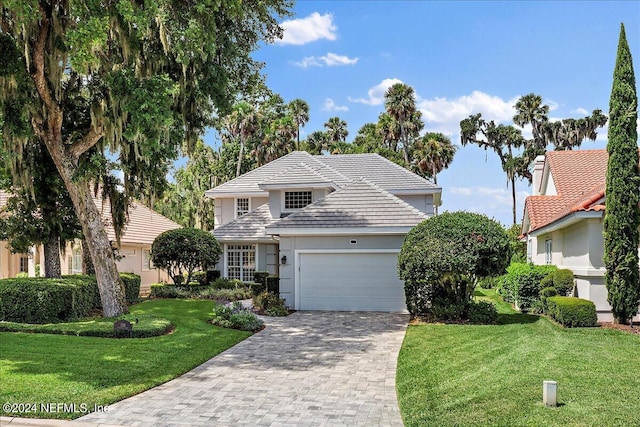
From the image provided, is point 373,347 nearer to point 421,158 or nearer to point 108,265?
point 108,265

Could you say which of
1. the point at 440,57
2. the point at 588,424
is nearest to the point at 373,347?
the point at 588,424

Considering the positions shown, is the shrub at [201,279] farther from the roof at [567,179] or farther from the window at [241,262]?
the roof at [567,179]

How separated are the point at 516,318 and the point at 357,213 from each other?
6162mm

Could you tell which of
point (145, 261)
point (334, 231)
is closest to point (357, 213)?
point (334, 231)

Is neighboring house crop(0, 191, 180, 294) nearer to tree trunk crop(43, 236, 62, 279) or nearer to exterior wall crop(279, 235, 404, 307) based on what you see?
tree trunk crop(43, 236, 62, 279)

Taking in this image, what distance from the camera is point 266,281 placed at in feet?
66.8

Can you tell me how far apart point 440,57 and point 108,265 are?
1138 cm

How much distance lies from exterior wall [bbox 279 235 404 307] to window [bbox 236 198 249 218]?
9944 mm

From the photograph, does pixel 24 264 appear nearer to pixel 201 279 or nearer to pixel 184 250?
pixel 201 279

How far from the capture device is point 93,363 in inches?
385

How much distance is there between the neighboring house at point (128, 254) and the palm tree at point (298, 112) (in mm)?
20001

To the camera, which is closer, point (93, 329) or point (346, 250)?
point (93, 329)

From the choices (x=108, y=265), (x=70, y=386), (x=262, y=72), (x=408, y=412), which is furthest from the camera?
(x=262, y=72)

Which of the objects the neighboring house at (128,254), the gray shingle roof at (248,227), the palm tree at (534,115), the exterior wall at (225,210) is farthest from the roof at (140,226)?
the palm tree at (534,115)
